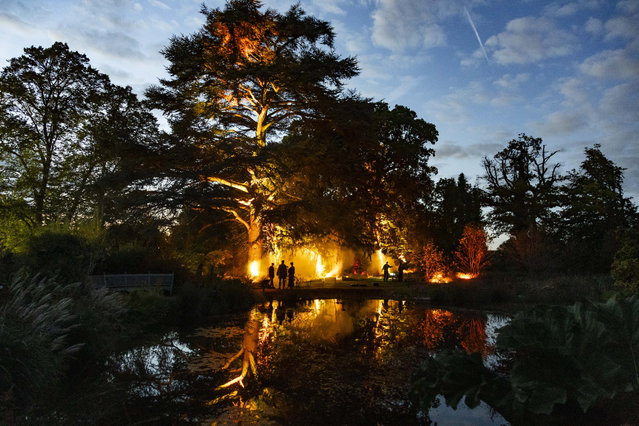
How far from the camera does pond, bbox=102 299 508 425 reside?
496cm

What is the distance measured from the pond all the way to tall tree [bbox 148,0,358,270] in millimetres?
9419

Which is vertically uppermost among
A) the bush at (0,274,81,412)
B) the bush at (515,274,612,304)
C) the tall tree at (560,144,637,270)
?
the tall tree at (560,144,637,270)

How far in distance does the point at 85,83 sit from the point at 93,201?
28.1ft

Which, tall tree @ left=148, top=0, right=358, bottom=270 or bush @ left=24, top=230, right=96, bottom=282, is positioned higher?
tall tree @ left=148, top=0, right=358, bottom=270

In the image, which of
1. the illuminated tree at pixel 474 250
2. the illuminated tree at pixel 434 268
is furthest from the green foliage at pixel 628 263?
the illuminated tree at pixel 474 250

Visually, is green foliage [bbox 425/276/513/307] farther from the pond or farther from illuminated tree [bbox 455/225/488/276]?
illuminated tree [bbox 455/225/488/276]

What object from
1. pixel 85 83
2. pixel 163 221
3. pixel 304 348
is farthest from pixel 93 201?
pixel 304 348

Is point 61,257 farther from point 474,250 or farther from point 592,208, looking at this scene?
point 592,208

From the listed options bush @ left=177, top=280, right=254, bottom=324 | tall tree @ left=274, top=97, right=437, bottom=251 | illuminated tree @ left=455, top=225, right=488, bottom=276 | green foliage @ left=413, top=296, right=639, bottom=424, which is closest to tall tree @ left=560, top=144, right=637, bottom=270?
illuminated tree @ left=455, top=225, right=488, bottom=276

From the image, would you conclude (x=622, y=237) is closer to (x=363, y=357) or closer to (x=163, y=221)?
(x=363, y=357)

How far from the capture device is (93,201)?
2108 centimetres

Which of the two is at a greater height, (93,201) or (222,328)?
(93,201)

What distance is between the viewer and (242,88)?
22.0 meters

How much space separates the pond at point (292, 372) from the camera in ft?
16.3
